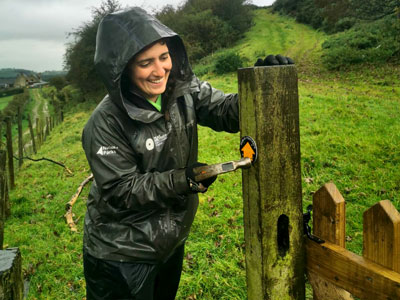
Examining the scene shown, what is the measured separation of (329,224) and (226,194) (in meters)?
3.93

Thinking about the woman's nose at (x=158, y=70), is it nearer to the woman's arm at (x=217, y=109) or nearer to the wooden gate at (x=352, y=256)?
the woman's arm at (x=217, y=109)

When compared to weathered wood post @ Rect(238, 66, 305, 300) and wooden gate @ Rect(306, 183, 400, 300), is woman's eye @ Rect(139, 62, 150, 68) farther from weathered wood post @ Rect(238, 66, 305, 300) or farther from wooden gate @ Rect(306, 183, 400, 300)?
wooden gate @ Rect(306, 183, 400, 300)

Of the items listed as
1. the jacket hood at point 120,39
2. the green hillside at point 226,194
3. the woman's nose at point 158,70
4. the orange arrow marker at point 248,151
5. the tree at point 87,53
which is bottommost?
the green hillside at point 226,194

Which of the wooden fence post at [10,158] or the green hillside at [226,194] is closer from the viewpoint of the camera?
the green hillside at [226,194]

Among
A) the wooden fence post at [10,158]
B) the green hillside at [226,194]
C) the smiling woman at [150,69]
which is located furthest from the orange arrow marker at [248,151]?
the wooden fence post at [10,158]

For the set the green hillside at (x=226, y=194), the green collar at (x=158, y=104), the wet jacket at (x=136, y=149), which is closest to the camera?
the wet jacket at (x=136, y=149)

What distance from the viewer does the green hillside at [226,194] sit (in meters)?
3.79

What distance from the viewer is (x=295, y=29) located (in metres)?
30.7

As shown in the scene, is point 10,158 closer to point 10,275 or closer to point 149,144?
point 149,144

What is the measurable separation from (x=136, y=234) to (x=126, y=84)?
36.4 inches

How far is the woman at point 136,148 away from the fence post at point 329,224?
27.1 inches

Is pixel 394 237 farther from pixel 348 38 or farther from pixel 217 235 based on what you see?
pixel 348 38

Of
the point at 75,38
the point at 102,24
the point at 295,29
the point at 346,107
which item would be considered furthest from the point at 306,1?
the point at 102,24

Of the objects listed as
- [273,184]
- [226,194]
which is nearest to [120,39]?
[273,184]
